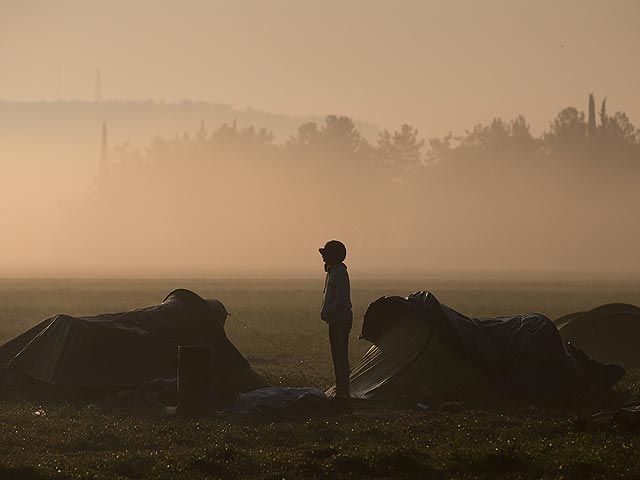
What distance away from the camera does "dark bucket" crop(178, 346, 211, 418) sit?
653 inches

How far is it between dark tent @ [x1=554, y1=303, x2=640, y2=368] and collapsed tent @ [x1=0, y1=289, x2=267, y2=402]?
26.6 feet

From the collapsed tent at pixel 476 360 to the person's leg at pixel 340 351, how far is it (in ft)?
2.94

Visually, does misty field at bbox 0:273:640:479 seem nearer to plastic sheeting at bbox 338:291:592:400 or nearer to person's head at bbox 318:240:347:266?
plastic sheeting at bbox 338:291:592:400

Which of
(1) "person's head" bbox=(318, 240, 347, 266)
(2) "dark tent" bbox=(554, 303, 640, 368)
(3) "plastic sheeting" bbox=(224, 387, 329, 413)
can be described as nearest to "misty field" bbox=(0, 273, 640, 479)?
(3) "plastic sheeting" bbox=(224, 387, 329, 413)

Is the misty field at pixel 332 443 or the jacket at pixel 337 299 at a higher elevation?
the jacket at pixel 337 299

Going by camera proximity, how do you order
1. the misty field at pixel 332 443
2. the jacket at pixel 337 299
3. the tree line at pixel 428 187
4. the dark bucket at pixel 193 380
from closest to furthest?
the misty field at pixel 332 443
the dark bucket at pixel 193 380
the jacket at pixel 337 299
the tree line at pixel 428 187

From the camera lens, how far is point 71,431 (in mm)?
15273

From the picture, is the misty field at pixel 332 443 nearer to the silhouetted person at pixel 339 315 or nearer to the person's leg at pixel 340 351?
the person's leg at pixel 340 351

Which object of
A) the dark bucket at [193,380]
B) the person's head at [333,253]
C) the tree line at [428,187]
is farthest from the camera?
the tree line at [428,187]

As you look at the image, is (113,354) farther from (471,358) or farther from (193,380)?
(471,358)

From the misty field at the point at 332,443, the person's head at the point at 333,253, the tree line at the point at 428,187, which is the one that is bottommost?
the misty field at the point at 332,443

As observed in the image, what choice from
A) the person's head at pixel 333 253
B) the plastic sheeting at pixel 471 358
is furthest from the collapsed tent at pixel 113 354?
the person's head at pixel 333 253

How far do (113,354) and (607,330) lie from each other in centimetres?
1117

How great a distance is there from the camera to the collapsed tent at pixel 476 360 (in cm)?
1823
